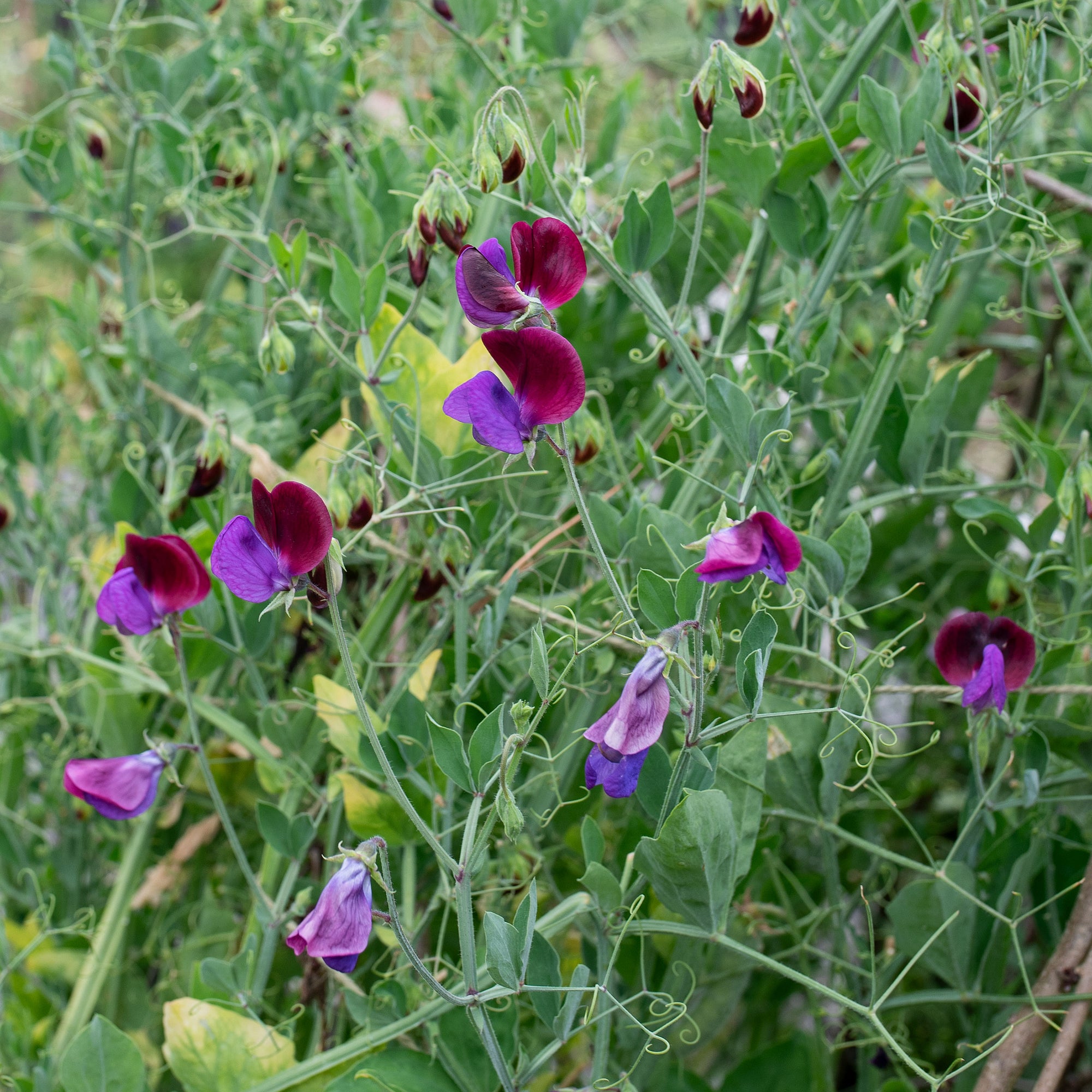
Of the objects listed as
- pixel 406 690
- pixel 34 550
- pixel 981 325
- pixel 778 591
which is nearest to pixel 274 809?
pixel 406 690

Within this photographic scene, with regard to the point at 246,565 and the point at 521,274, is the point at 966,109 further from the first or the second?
the point at 246,565

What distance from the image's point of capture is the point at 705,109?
1.75ft

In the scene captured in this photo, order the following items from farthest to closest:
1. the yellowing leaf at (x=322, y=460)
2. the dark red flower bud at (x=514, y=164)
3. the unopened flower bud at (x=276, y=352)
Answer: the yellowing leaf at (x=322, y=460), the unopened flower bud at (x=276, y=352), the dark red flower bud at (x=514, y=164)

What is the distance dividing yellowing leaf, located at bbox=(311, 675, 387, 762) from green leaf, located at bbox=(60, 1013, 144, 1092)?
201mm

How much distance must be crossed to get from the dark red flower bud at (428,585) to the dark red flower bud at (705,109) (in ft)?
0.97

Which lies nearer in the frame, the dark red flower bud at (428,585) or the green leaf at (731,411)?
the green leaf at (731,411)

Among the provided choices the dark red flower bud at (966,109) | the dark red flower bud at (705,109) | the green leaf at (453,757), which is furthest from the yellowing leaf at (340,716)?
the dark red flower bud at (966,109)

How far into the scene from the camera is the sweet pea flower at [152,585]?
566 millimetres

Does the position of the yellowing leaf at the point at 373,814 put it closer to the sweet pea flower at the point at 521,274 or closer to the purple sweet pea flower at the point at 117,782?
the purple sweet pea flower at the point at 117,782

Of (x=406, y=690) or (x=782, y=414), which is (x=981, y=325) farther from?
(x=406, y=690)

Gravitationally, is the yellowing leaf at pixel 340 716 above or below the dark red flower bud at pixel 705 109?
below

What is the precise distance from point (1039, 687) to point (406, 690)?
388 millimetres

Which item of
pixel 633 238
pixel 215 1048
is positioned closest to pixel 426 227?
pixel 633 238

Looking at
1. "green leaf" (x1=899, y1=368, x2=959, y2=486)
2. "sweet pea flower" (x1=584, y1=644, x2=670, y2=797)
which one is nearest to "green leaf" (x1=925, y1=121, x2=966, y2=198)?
"green leaf" (x1=899, y1=368, x2=959, y2=486)
